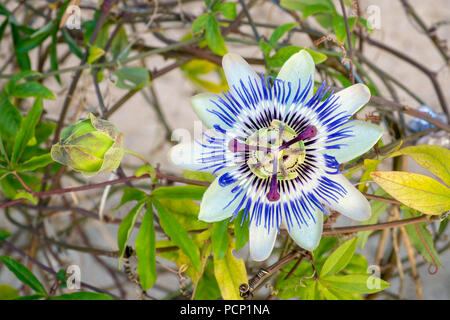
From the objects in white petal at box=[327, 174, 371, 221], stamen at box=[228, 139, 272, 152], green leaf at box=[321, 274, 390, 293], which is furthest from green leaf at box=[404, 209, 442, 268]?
stamen at box=[228, 139, 272, 152]

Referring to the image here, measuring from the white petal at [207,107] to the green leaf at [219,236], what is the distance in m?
0.17

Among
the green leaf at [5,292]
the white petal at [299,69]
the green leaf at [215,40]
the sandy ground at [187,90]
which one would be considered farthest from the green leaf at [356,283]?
the sandy ground at [187,90]

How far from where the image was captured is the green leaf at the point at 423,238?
0.96 meters

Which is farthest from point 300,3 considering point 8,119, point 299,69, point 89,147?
point 8,119

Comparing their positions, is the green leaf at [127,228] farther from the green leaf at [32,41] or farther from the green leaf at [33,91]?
the green leaf at [32,41]

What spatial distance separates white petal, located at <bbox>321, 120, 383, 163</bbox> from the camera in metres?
0.77

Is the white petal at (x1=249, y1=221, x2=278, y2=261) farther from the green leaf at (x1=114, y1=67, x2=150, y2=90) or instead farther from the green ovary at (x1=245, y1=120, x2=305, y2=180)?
the green leaf at (x1=114, y1=67, x2=150, y2=90)

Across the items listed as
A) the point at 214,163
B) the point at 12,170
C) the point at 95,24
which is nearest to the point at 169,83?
the point at 95,24

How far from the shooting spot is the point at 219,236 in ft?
2.84

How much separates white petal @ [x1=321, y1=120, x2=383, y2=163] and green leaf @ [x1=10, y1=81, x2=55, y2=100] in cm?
60

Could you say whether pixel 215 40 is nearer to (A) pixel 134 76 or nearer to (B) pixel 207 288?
(A) pixel 134 76

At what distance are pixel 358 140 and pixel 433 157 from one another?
13cm

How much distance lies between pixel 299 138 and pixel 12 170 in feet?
1.83
